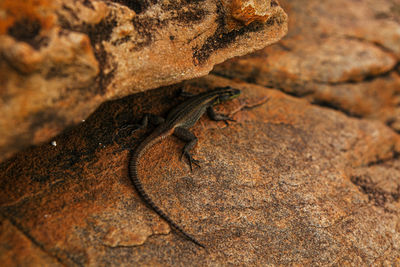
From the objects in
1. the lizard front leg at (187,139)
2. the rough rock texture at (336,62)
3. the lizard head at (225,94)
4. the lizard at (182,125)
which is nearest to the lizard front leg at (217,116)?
the lizard at (182,125)

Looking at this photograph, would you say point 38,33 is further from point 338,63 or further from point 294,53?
point 338,63

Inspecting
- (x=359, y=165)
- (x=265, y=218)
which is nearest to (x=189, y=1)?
(x=265, y=218)

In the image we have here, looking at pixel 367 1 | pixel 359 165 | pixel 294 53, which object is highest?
pixel 367 1

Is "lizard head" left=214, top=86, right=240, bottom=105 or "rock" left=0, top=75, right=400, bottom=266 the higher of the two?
"lizard head" left=214, top=86, right=240, bottom=105

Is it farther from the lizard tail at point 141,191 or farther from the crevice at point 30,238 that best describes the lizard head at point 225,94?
the crevice at point 30,238

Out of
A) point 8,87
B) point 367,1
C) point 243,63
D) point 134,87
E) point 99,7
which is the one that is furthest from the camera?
point 367,1

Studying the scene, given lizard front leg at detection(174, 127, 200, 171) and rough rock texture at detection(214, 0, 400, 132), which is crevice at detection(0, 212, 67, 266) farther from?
rough rock texture at detection(214, 0, 400, 132)

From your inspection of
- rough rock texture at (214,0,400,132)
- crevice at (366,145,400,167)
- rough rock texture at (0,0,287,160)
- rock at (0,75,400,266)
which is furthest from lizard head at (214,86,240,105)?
crevice at (366,145,400,167)
